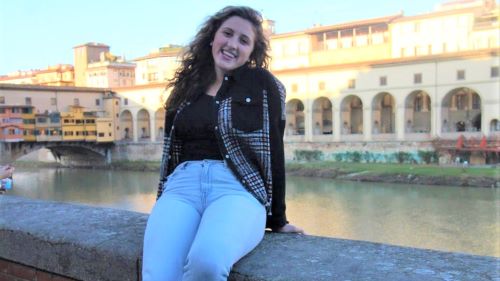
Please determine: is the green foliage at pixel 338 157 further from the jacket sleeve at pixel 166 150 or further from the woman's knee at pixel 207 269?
the woman's knee at pixel 207 269

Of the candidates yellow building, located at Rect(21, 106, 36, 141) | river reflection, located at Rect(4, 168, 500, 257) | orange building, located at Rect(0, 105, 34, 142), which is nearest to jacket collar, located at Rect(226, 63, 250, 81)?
river reflection, located at Rect(4, 168, 500, 257)

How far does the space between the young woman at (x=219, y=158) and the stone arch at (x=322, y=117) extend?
86.0 feet

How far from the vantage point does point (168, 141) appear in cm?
168

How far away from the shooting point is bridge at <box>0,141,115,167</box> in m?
29.1

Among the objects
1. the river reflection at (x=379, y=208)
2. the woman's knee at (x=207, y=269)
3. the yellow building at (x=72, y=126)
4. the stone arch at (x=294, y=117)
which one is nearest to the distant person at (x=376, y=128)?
the stone arch at (x=294, y=117)

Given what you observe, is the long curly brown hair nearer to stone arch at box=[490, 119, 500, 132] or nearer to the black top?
the black top

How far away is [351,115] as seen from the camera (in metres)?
30.0

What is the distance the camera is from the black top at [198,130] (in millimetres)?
1579

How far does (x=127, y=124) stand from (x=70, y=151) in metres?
4.35

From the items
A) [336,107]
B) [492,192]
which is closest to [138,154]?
[336,107]

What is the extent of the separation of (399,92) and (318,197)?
374 inches

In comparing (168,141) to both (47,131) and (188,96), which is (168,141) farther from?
(47,131)

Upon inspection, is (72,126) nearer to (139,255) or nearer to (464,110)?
(464,110)

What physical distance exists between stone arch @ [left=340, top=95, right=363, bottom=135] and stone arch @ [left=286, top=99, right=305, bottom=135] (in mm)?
3053
